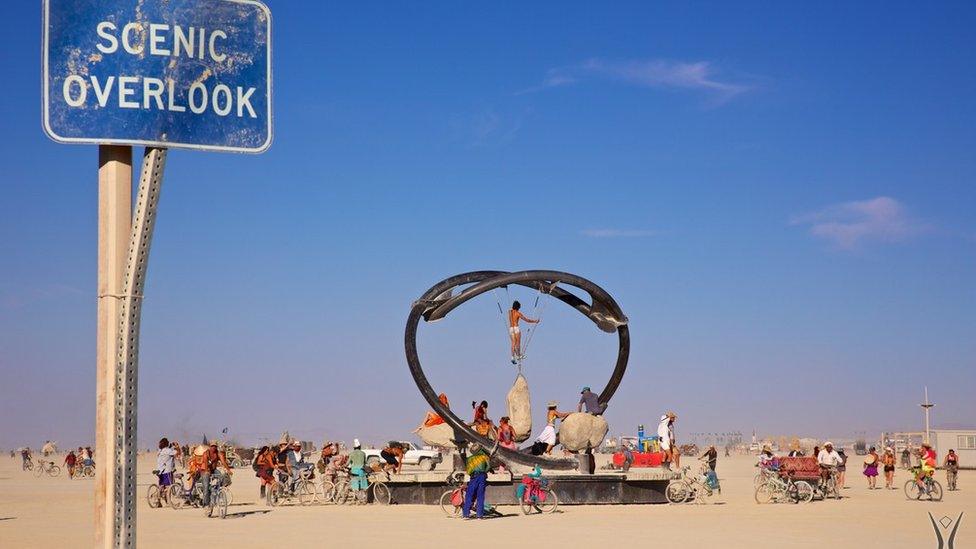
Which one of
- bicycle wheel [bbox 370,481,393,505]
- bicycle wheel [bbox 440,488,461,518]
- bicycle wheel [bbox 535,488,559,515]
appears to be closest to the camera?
bicycle wheel [bbox 440,488,461,518]

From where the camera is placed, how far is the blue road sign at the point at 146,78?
17.4ft

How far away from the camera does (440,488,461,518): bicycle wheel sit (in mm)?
23234

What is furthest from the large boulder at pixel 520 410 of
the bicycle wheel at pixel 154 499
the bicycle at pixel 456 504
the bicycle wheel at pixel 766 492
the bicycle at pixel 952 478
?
the bicycle at pixel 952 478

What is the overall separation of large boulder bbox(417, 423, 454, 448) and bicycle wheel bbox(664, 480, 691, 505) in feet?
16.3

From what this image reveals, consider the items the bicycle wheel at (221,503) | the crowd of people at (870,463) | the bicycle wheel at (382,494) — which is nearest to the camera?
the bicycle wheel at (221,503)

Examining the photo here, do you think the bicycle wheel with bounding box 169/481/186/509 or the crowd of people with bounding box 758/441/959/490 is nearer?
→ the bicycle wheel with bounding box 169/481/186/509

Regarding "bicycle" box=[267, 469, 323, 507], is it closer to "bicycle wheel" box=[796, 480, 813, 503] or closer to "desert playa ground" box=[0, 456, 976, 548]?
"desert playa ground" box=[0, 456, 976, 548]

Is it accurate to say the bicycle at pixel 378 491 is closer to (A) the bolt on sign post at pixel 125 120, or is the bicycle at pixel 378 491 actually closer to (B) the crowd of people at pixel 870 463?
(B) the crowd of people at pixel 870 463

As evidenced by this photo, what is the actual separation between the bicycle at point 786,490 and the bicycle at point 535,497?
5.64m

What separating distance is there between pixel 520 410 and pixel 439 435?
1.94 meters

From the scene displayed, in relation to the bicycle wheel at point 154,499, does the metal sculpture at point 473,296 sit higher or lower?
higher

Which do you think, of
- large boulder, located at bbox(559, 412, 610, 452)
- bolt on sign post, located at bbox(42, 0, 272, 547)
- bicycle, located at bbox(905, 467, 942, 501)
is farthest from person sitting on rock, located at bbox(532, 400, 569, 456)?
bolt on sign post, located at bbox(42, 0, 272, 547)

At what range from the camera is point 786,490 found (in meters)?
27.7

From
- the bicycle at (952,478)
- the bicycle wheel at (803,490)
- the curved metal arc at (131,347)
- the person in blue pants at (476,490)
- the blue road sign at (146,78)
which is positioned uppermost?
the blue road sign at (146,78)
